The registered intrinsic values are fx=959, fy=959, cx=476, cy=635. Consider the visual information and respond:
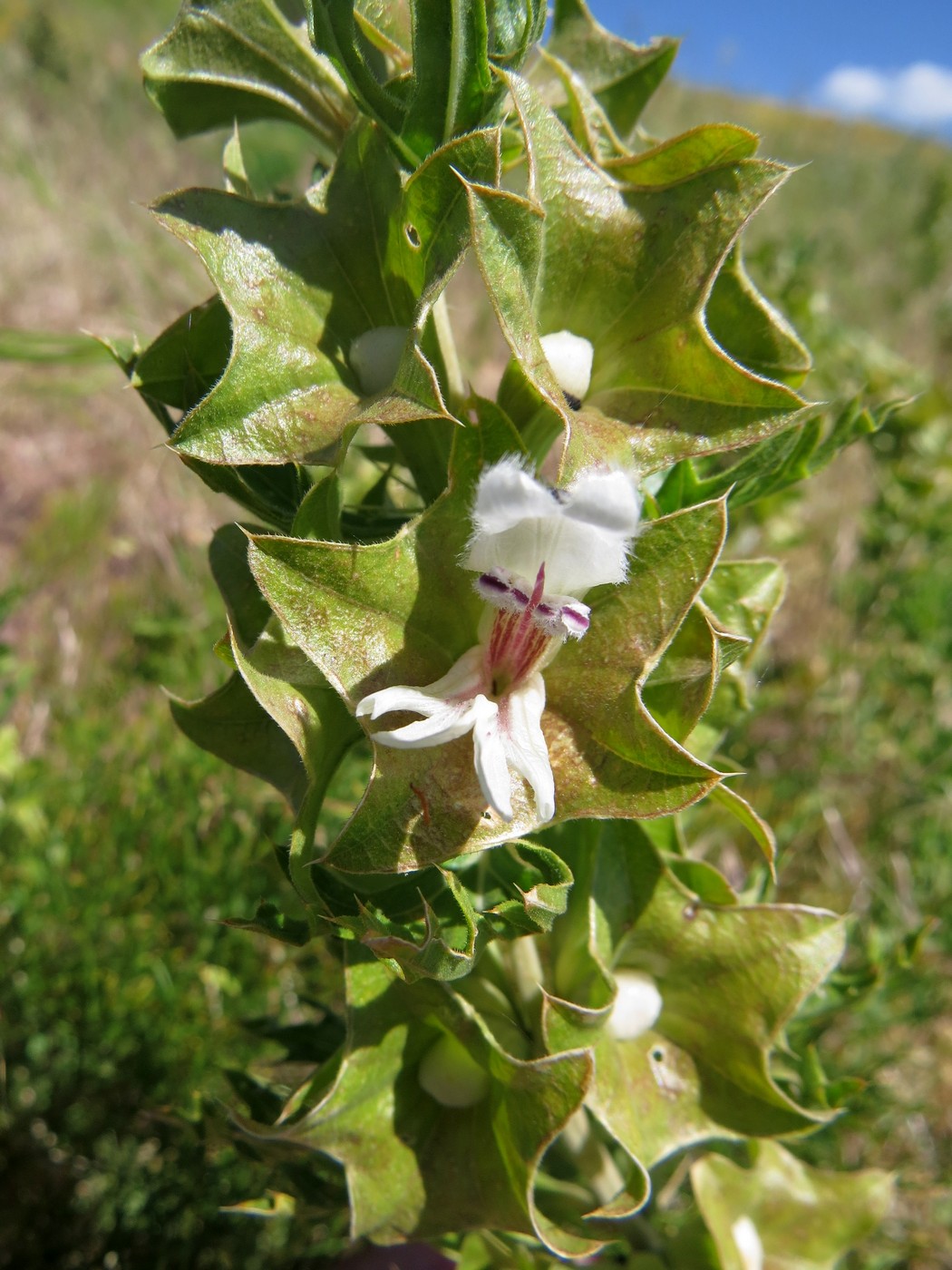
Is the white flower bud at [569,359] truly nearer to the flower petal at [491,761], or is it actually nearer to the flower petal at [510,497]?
the flower petal at [510,497]

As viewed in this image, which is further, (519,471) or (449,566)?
(449,566)

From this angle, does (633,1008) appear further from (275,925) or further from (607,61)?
(607,61)

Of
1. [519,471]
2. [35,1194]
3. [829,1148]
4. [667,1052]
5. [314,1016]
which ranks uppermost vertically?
[519,471]

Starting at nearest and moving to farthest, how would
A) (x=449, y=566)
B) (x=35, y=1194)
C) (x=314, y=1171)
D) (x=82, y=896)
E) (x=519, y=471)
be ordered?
(x=519, y=471), (x=449, y=566), (x=314, y=1171), (x=35, y=1194), (x=82, y=896)

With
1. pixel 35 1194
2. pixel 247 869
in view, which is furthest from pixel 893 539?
pixel 35 1194

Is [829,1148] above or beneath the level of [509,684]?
beneath

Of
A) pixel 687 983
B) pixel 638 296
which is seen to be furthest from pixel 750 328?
pixel 687 983

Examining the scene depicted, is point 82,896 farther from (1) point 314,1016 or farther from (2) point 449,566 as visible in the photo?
(2) point 449,566
